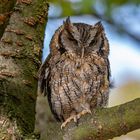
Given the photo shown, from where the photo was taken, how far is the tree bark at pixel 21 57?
235 centimetres

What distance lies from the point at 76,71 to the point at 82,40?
0.83ft

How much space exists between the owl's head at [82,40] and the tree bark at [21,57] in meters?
0.49

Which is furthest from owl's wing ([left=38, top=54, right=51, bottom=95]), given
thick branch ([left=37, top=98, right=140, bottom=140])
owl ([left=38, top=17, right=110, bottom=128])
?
thick branch ([left=37, top=98, right=140, bottom=140])

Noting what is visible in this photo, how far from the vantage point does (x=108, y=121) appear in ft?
6.69

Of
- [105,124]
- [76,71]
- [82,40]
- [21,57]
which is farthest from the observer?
[82,40]

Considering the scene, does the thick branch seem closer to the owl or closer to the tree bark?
the tree bark

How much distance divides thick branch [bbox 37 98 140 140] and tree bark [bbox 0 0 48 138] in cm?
26

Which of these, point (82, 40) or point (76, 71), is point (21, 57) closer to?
point (76, 71)

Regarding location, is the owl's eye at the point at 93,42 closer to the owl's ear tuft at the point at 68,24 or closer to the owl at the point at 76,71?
the owl at the point at 76,71

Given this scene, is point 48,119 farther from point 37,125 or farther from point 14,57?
point 14,57

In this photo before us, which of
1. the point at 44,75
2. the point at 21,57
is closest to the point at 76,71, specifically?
the point at 44,75

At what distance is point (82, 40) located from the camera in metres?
3.27

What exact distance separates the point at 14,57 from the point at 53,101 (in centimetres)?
70

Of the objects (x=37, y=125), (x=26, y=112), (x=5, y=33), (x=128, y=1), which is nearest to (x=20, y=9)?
(x=5, y=33)
